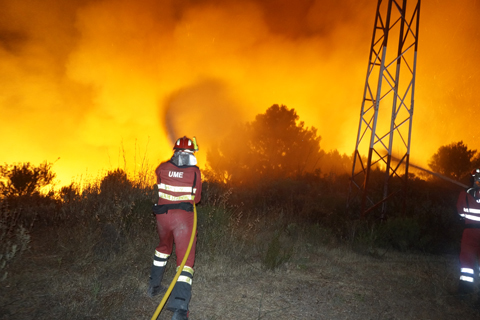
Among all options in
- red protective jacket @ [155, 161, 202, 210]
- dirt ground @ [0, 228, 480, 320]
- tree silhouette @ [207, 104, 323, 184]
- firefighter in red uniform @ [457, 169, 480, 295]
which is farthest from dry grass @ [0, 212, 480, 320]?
tree silhouette @ [207, 104, 323, 184]

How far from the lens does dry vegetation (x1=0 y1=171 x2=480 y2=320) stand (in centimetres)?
414

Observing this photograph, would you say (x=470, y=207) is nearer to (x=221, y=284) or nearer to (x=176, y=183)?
(x=221, y=284)

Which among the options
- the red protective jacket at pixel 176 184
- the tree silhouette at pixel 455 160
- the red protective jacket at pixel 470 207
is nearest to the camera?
the red protective jacket at pixel 176 184

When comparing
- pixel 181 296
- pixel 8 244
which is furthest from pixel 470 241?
pixel 8 244

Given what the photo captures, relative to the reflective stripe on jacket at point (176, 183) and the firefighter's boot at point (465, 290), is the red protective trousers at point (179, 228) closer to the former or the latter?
the reflective stripe on jacket at point (176, 183)

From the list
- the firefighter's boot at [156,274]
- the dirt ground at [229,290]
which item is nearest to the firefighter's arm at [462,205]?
the dirt ground at [229,290]

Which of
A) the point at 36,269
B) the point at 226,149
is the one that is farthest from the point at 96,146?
the point at 36,269

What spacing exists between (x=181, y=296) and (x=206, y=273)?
177 cm

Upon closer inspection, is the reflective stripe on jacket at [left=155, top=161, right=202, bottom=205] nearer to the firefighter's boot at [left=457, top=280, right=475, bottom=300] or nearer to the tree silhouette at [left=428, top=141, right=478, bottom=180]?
the firefighter's boot at [left=457, top=280, right=475, bottom=300]

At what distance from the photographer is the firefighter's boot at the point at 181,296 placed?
369cm

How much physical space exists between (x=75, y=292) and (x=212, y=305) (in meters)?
1.89

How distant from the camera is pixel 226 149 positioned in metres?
27.7

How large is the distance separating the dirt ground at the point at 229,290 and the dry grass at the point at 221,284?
0.01 metres

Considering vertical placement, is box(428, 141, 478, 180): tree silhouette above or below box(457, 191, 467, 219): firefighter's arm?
above
